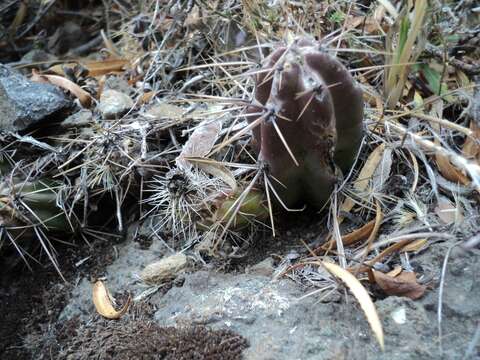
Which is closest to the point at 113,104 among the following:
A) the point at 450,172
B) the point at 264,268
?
the point at 264,268

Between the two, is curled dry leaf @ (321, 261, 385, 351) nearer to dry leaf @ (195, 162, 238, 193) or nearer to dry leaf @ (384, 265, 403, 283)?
dry leaf @ (384, 265, 403, 283)

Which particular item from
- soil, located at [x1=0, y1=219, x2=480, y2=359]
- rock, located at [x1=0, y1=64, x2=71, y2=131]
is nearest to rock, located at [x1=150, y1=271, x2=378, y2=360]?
soil, located at [x1=0, y1=219, x2=480, y2=359]

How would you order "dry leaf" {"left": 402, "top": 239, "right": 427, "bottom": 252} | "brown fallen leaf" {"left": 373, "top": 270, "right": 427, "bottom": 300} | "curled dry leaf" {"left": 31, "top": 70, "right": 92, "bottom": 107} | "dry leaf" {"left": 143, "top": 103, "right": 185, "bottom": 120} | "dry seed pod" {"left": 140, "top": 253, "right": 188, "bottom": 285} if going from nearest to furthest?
"brown fallen leaf" {"left": 373, "top": 270, "right": 427, "bottom": 300} < "dry leaf" {"left": 402, "top": 239, "right": 427, "bottom": 252} < "dry seed pod" {"left": 140, "top": 253, "right": 188, "bottom": 285} < "dry leaf" {"left": 143, "top": 103, "right": 185, "bottom": 120} < "curled dry leaf" {"left": 31, "top": 70, "right": 92, "bottom": 107}

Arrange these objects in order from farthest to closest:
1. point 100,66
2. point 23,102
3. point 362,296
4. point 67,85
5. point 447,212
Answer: point 100,66
point 67,85
point 23,102
point 447,212
point 362,296

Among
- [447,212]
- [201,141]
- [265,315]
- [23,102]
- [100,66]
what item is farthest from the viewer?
[100,66]

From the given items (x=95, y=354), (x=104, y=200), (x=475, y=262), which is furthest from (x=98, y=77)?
(x=475, y=262)

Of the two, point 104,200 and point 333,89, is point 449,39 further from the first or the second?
point 104,200

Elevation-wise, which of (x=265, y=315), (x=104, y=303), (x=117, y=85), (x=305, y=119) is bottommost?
(x=104, y=303)

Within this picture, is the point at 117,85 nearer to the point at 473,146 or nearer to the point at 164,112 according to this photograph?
the point at 164,112
